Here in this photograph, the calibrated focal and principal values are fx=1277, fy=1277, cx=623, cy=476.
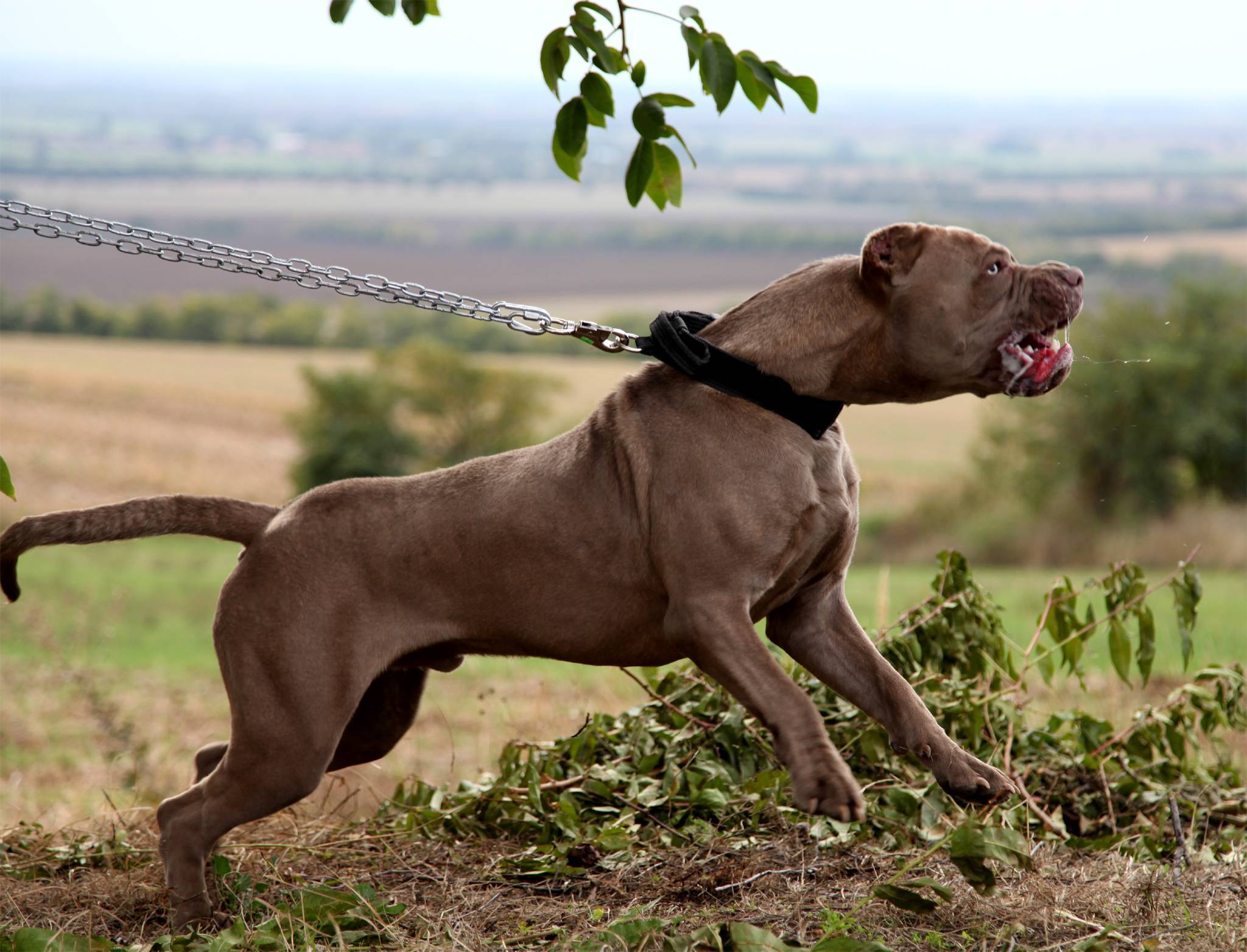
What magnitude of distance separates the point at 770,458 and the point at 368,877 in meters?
2.41

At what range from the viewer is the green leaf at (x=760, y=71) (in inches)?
157

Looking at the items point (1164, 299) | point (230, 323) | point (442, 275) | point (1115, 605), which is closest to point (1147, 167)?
point (442, 275)

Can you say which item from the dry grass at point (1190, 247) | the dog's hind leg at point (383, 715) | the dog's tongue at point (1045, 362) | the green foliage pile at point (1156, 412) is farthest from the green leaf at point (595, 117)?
the dry grass at point (1190, 247)

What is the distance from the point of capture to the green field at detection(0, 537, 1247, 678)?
1419cm

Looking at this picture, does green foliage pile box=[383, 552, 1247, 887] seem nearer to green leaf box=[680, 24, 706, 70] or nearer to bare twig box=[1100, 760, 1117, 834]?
bare twig box=[1100, 760, 1117, 834]

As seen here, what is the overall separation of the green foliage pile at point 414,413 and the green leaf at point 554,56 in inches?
1426

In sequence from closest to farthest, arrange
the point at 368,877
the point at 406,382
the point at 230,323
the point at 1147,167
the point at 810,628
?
1. the point at 810,628
2. the point at 368,877
3. the point at 406,382
4. the point at 230,323
5. the point at 1147,167

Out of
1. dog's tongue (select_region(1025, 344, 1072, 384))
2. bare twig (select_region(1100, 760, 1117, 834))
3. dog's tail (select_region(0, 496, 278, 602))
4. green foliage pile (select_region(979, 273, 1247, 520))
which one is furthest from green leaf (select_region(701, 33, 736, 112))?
green foliage pile (select_region(979, 273, 1247, 520))

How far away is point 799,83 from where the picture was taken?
397 centimetres

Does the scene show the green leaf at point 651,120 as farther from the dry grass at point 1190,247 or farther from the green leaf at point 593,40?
the dry grass at point 1190,247

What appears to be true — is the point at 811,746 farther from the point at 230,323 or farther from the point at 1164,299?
the point at 230,323

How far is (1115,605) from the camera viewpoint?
224 inches

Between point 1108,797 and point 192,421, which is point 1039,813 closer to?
point 1108,797

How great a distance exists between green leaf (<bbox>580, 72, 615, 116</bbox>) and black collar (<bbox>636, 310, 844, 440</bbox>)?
888mm
